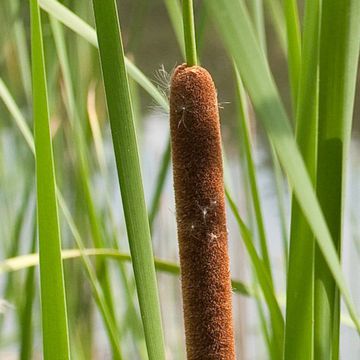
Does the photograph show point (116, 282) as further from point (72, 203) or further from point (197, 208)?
point (197, 208)

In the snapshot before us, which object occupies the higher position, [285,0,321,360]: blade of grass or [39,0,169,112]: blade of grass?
[39,0,169,112]: blade of grass

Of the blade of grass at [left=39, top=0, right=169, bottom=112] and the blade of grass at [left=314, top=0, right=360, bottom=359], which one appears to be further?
the blade of grass at [left=39, top=0, right=169, bottom=112]

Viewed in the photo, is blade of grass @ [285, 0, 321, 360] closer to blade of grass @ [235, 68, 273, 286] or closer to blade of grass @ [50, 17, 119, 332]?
blade of grass @ [235, 68, 273, 286]

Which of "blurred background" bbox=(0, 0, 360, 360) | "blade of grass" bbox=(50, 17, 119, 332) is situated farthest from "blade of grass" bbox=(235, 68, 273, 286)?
"blade of grass" bbox=(50, 17, 119, 332)

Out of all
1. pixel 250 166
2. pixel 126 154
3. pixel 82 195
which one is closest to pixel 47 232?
pixel 126 154

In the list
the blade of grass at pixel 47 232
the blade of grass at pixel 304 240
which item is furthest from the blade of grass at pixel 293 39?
the blade of grass at pixel 47 232

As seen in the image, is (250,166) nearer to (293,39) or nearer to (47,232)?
(293,39)
